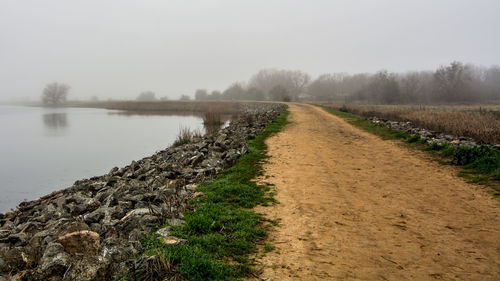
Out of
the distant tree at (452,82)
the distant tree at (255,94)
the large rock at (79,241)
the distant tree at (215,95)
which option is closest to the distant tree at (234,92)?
the distant tree at (215,95)

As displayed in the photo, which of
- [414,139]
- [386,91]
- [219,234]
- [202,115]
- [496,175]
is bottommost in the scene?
[219,234]

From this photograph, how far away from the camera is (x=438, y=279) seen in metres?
3.34

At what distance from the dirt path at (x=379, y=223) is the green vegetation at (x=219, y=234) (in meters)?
0.33

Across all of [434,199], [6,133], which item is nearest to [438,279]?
[434,199]

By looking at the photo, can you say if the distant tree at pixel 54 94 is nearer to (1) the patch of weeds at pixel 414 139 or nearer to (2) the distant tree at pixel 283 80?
(2) the distant tree at pixel 283 80

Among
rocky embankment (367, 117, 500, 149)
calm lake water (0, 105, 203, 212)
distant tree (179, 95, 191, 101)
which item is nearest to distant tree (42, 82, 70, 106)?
distant tree (179, 95, 191, 101)

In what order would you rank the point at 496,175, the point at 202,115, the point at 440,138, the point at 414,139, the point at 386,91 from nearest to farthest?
1. the point at 496,175
2. the point at 440,138
3. the point at 414,139
4. the point at 202,115
5. the point at 386,91

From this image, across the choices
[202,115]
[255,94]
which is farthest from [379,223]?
[255,94]

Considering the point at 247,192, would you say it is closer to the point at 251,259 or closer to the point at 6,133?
the point at 251,259

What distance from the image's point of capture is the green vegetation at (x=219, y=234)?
3.37 metres

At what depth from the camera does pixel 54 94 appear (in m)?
84.5

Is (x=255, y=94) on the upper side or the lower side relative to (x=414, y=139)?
upper

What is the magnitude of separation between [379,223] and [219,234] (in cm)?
256

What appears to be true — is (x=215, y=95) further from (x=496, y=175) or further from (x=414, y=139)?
(x=496, y=175)
